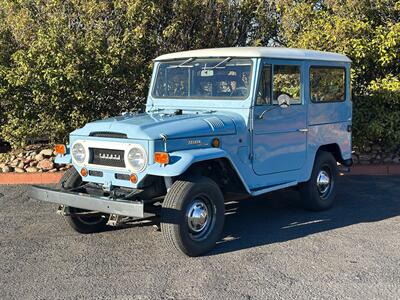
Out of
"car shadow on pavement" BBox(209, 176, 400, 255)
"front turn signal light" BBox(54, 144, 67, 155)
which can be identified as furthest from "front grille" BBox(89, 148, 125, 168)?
"car shadow on pavement" BBox(209, 176, 400, 255)

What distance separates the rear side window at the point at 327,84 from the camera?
6.46m

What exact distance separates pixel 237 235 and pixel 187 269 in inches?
47.0

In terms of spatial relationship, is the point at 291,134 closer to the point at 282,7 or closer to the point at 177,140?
the point at 177,140

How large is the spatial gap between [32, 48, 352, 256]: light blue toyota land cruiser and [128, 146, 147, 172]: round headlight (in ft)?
0.03

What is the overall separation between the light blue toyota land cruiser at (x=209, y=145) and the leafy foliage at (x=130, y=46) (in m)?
2.22

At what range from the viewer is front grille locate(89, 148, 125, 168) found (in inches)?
195

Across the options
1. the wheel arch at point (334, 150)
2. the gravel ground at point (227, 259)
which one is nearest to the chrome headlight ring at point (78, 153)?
the gravel ground at point (227, 259)

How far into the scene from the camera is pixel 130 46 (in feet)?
28.1

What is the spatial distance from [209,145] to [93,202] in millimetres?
1271

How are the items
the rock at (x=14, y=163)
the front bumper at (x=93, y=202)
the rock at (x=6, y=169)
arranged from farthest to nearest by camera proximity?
the rock at (x=14, y=163)
the rock at (x=6, y=169)
the front bumper at (x=93, y=202)

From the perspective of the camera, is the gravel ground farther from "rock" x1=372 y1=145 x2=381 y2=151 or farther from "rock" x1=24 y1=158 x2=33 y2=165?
"rock" x1=372 y1=145 x2=381 y2=151

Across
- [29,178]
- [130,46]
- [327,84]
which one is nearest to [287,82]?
[327,84]

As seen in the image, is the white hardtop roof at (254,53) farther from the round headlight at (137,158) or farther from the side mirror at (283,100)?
the round headlight at (137,158)

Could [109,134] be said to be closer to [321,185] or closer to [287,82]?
[287,82]
